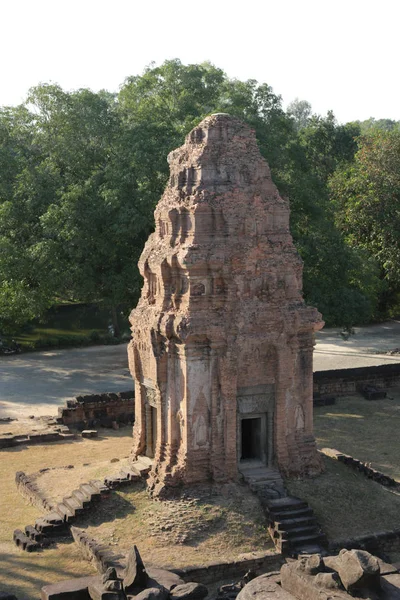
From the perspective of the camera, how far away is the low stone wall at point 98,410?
24500 millimetres

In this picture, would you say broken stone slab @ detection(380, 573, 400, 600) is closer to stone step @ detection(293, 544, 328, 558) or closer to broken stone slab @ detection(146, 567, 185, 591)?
stone step @ detection(293, 544, 328, 558)

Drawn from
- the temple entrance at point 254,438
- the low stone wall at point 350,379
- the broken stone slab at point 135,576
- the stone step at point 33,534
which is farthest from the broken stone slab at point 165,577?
the low stone wall at point 350,379

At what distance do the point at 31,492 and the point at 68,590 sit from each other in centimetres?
524

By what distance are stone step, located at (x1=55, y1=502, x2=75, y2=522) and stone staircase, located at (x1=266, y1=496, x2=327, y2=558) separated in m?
3.79

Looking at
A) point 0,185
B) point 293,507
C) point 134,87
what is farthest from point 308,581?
point 134,87

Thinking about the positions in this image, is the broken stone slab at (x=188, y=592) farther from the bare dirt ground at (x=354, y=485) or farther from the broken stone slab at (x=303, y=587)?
the bare dirt ground at (x=354, y=485)

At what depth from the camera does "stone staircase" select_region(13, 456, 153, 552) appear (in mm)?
16078

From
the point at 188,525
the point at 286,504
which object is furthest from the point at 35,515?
the point at 286,504

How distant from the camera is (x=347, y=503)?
16.9 m

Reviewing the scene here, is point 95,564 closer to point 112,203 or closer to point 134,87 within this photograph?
point 112,203

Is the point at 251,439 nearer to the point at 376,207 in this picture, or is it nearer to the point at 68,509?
the point at 68,509

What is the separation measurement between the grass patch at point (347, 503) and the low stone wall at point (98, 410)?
8.43 meters

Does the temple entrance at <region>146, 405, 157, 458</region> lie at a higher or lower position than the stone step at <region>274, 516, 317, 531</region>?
higher

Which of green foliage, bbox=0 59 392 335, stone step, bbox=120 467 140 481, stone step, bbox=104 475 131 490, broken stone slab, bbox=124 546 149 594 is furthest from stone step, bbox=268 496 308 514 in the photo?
green foliage, bbox=0 59 392 335
